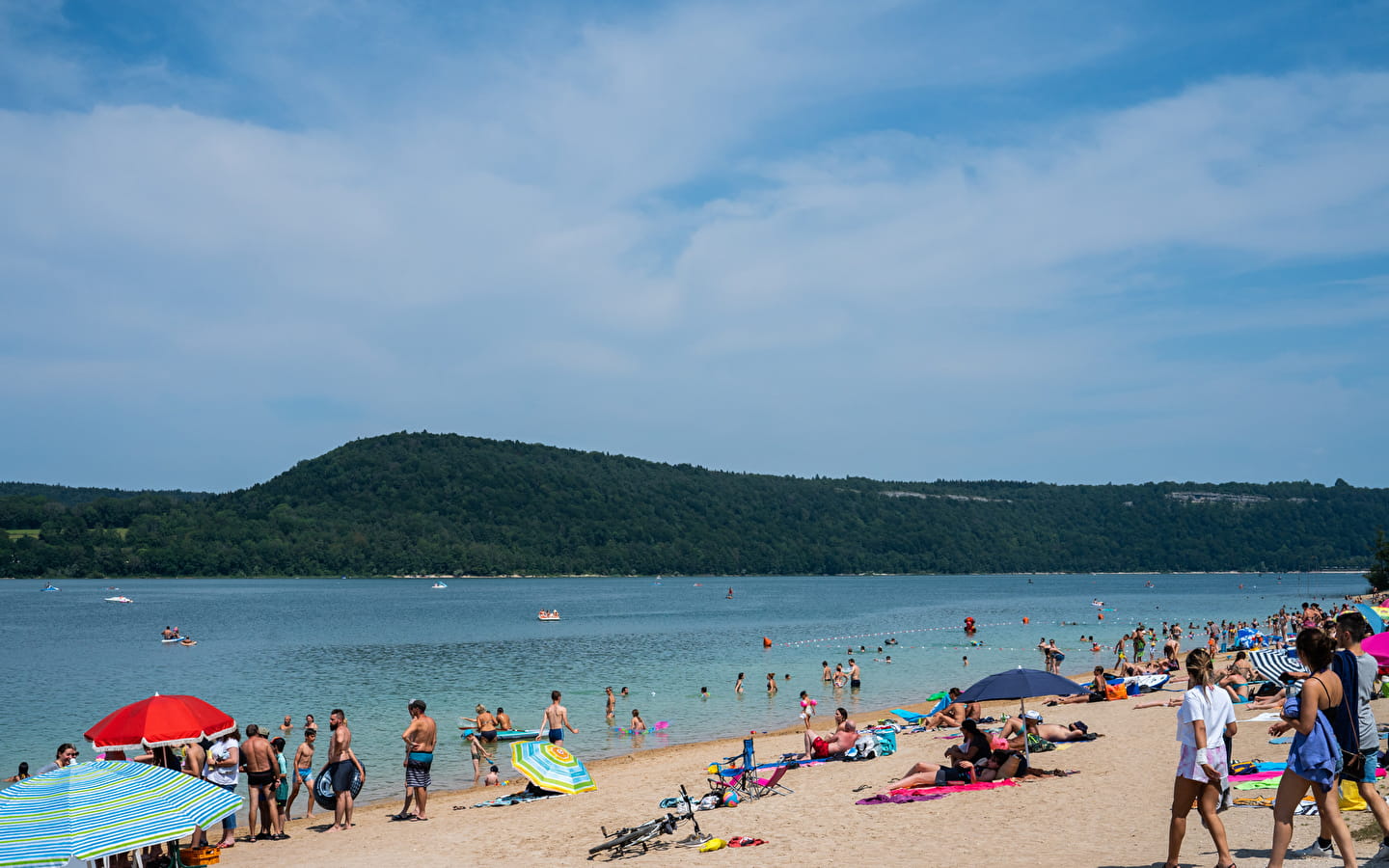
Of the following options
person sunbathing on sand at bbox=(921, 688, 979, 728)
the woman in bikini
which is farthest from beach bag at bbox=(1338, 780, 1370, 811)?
person sunbathing on sand at bbox=(921, 688, 979, 728)

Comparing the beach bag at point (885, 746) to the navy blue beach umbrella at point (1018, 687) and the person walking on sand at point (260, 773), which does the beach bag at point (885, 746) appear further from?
the person walking on sand at point (260, 773)

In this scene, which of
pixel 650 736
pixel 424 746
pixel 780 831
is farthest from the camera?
pixel 650 736

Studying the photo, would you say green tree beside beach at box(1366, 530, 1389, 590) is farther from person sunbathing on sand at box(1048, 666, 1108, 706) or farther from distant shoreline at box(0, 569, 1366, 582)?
distant shoreline at box(0, 569, 1366, 582)

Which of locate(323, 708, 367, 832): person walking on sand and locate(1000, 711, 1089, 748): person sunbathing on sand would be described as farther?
locate(1000, 711, 1089, 748): person sunbathing on sand

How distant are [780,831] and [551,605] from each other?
77.3m

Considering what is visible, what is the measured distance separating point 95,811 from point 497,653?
1539 inches

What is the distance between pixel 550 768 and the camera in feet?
46.9

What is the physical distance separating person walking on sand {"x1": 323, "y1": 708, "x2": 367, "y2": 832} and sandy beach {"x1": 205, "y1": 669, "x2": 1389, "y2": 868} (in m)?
0.32

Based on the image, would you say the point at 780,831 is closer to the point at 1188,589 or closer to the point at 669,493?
the point at 1188,589

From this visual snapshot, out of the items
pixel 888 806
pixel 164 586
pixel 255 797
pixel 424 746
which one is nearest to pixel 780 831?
pixel 888 806

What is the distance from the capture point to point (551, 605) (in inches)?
3401

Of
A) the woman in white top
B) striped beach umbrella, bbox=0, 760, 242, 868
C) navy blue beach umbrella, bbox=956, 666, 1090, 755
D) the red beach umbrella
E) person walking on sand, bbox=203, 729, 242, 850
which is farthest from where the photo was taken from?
navy blue beach umbrella, bbox=956, 666, 1090, 755

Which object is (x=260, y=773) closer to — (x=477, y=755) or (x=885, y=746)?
(x=477, y=755)

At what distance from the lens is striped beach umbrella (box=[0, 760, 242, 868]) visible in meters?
7.14
